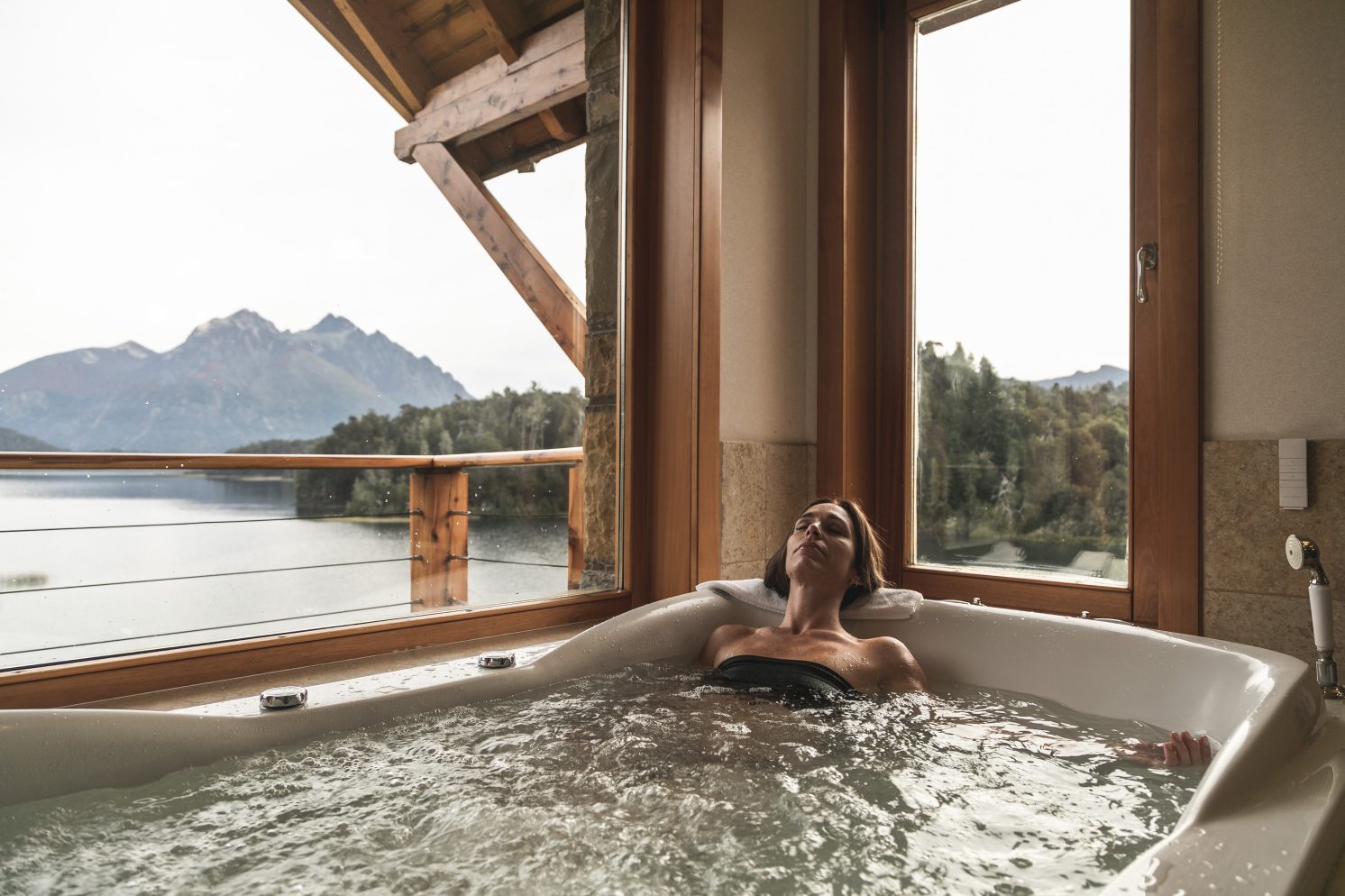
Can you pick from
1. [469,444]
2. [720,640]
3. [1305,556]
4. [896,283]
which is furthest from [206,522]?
[1305,556]

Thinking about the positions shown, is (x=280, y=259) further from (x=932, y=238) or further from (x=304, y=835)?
(x=932, y=238)

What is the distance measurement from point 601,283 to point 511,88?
2.04ft

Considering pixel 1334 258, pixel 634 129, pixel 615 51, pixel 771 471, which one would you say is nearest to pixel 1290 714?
pixel 1334 258

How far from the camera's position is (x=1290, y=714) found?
1349 millimetres

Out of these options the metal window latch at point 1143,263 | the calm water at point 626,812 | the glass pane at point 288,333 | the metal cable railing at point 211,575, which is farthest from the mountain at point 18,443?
the metal window latch at point 1143,263

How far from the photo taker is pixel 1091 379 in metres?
2.57

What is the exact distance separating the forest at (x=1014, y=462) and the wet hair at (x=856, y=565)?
716 millimetres

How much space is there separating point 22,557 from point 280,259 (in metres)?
0.83

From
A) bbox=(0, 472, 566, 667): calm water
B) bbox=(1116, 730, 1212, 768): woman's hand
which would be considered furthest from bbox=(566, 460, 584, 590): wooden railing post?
bbox=(1116, 730, 1212, 768): woman's hand

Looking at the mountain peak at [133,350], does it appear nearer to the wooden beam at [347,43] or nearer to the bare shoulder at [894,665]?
the wooden beam at [347,43]

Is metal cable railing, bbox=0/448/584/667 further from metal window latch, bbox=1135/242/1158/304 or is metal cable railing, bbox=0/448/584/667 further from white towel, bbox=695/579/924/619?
metal window latch, bbox=1135/242/1158/304

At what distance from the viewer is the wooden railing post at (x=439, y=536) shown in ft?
7.97

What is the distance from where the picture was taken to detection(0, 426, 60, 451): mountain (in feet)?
5.48

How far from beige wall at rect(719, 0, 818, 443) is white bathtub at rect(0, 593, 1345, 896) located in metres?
0.83
